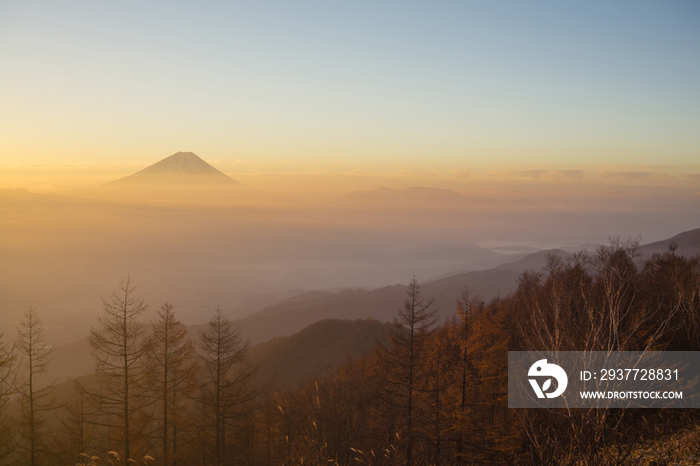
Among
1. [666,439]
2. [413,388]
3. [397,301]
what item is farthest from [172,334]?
[397,301]

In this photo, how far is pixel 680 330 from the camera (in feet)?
70.6

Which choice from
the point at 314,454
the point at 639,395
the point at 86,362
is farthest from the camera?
the point at 86,362

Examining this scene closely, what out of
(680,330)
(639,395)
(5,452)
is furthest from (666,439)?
(5,452)

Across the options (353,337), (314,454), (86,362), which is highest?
(314,454)

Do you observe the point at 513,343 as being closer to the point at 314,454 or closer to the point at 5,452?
the point at 314,454

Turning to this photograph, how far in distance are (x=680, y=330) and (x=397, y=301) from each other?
17727 centimetres

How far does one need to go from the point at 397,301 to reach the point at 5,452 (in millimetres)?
188125

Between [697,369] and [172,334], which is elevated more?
[172,334]

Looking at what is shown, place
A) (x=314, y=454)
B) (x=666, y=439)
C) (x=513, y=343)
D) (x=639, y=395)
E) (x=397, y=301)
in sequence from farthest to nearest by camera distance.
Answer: (x=397, y=301) < (x=513, y=343) < (x=639, y=395) < (x=666, y=439) < (x=314, y=454)

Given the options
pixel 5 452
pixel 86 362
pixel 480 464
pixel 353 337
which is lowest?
pixel 86 362

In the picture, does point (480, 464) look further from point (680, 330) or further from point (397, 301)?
point (397, 301)

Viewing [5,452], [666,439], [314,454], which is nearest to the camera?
[314,454]

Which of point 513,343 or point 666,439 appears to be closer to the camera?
point 666,439

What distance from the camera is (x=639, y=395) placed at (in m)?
12.9
